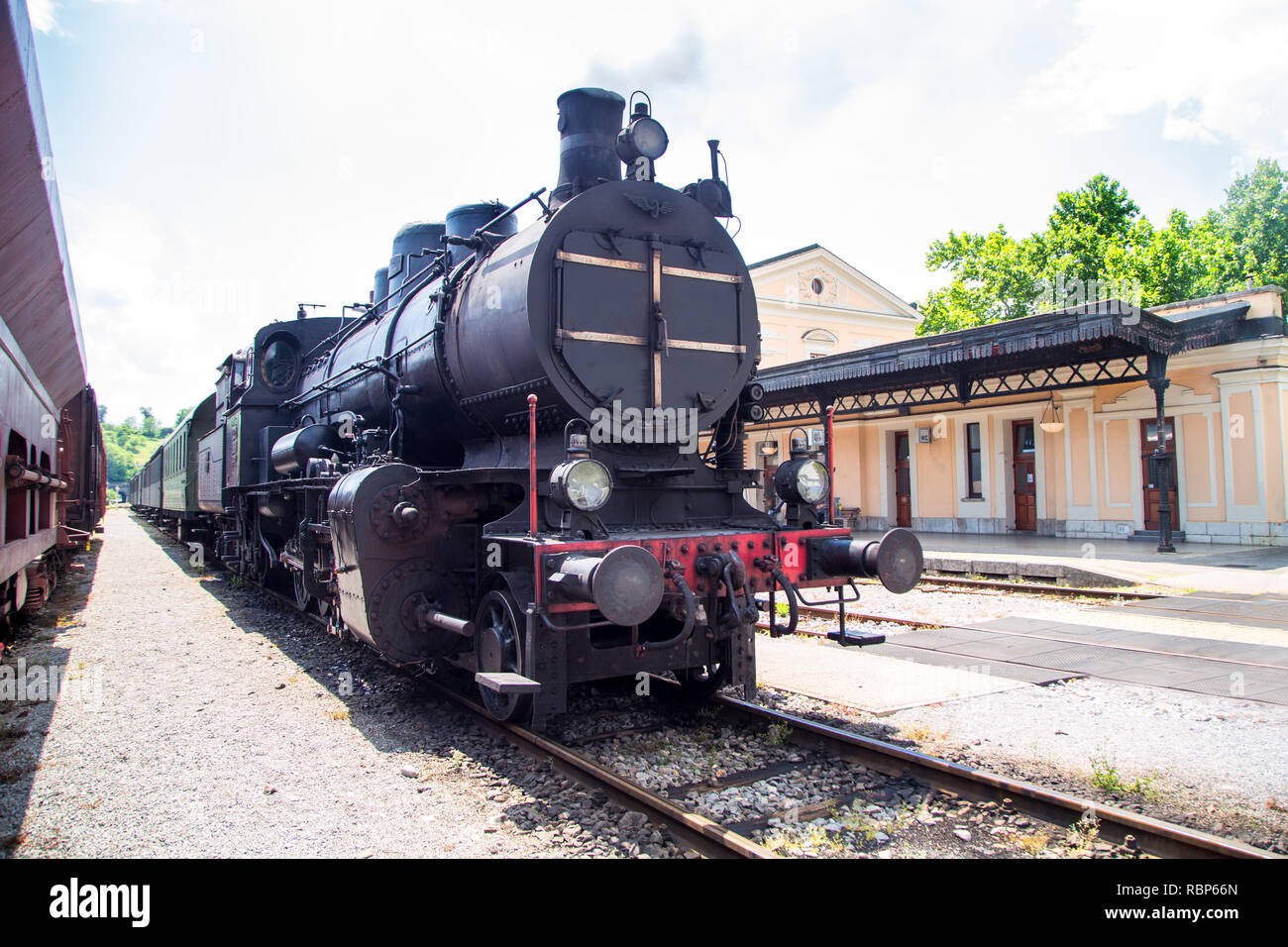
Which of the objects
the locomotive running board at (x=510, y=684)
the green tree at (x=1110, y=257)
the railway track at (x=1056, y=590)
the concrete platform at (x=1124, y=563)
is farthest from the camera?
the green tree at (x=1110, y=257)

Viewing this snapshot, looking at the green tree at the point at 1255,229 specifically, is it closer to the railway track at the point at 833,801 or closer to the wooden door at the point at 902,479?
the wooden door at the point at 902,479

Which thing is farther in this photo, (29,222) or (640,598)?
(29,222)

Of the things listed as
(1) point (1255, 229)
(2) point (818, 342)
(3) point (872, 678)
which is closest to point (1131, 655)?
(3) point (872, 678)

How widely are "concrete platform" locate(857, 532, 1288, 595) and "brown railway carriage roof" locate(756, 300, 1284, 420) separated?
3.43 m

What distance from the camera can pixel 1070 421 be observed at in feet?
61.5

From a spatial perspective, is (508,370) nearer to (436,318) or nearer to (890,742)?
(436,318)

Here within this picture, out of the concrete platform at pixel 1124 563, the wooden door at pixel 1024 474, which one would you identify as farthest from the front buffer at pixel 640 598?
the wooden door at pixel 1024 474

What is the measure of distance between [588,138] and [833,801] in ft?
15.6

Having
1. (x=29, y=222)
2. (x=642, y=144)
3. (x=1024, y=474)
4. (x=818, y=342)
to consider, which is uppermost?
(x=818, y=342)

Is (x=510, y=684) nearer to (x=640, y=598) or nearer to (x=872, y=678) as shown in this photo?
(x=640, y=598)

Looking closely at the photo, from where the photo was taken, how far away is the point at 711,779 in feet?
14.3

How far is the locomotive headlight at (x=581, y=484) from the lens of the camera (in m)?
4.44

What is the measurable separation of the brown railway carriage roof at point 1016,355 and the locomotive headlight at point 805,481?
10992 mm
